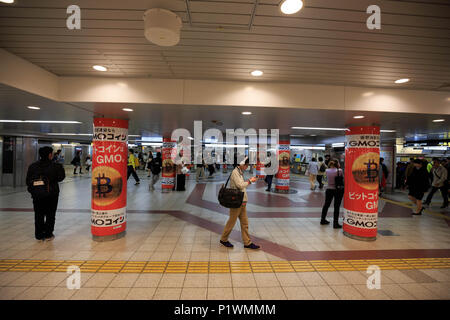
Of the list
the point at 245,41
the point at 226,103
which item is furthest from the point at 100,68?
the point at 245,41

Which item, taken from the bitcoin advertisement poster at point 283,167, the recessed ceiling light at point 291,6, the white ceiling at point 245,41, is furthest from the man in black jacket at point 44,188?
the bitcoin advertisement poster at point 283,167

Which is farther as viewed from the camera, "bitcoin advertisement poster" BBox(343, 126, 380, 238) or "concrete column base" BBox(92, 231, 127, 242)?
"bitcoin advertisement poster" BBox(343, 126, 380, 238)

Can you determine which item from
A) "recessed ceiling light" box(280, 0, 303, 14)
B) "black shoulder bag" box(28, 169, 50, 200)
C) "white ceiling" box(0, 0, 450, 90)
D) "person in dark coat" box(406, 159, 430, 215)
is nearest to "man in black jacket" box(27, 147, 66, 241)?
"black shoulder bag" box(28, 169, 50, 200)

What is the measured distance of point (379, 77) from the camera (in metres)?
3.44

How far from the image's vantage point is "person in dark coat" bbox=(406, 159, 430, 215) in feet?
21.8

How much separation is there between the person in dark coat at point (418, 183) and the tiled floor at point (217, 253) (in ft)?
1.61

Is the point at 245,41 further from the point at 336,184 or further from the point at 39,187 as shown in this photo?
the point at 39,187

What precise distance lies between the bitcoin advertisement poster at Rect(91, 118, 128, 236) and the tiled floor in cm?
42

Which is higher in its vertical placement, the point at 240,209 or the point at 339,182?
the point at 339,182

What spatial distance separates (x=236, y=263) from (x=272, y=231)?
6.17 feet

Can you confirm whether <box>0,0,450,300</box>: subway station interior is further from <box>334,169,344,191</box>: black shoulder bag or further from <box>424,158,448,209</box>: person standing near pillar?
<box>424,158,448,209</box>: person standing near pillar

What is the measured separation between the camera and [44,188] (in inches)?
163

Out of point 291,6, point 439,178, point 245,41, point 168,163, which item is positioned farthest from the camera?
point 168,163

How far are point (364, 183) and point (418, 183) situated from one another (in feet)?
12.0
